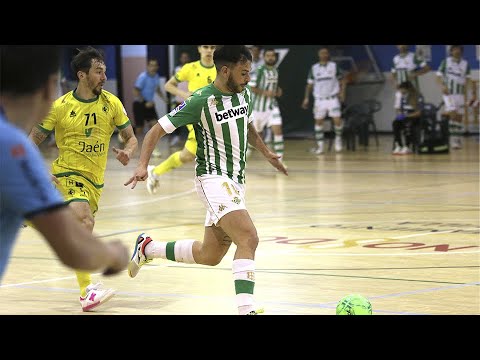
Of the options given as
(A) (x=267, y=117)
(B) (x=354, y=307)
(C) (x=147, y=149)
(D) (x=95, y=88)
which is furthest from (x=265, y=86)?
(B) (x=354, y=307)

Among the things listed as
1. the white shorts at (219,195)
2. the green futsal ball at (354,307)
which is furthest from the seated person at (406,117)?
the green futsal ball at (354,307)

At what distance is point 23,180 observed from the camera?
3.47 metres

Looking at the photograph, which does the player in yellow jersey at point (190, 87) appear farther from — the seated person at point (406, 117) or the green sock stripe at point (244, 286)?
the seated person at point (406, 117)

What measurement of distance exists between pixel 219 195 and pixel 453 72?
68.5 feet

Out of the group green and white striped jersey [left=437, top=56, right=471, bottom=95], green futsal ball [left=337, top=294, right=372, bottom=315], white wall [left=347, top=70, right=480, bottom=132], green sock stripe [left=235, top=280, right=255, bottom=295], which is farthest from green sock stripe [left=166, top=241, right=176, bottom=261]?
white wall [left=347, top=70, right=480, bottom=132]

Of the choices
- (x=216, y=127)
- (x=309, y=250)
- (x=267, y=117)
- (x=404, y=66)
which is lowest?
(x=309, y=250)

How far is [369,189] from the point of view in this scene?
17.5 m

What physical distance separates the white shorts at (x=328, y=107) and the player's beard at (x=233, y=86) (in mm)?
19111

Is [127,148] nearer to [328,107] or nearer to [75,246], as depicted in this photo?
[75,246]

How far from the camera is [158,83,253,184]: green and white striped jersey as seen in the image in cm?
803

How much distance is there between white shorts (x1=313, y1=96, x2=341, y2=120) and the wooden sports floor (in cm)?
670

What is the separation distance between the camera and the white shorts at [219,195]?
7.74 meters
